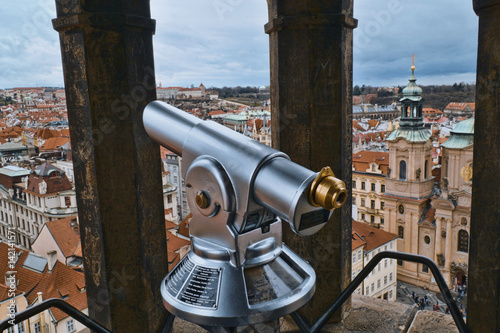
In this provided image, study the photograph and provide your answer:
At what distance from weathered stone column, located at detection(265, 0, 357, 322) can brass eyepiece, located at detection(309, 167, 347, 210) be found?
152 cm

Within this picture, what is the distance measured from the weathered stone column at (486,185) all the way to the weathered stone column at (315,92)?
0.70 m

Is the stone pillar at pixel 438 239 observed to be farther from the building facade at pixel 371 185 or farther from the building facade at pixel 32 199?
the building facade at pixel 32 199

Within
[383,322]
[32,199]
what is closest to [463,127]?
[32,199]

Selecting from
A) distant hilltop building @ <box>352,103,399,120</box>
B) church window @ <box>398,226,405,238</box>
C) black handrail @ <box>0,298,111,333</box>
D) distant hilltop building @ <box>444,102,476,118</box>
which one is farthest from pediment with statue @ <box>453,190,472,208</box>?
Result: black handrail @ <box>0,298,111,333</box>

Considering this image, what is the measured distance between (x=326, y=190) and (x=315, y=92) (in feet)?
5.16

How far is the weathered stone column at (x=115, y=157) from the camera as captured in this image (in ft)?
6.56

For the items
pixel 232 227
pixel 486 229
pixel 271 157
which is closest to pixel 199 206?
pixel 232 227

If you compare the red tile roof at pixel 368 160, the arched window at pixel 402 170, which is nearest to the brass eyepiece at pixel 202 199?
the red tile roof at pixel 368 160

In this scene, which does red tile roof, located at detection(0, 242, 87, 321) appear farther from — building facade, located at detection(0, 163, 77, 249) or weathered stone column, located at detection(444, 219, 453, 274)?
weathered stone column, located at detection(444, 219, 453, 274)

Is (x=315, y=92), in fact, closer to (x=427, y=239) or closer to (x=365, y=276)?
(x=365, y=276)

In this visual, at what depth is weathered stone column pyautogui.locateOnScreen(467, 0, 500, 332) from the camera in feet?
6.74

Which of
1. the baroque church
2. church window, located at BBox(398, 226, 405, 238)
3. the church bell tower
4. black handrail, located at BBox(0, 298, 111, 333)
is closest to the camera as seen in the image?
black handrail, located at BBox(0, 298, 111, 333)

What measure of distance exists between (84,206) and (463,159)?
22.3 metres

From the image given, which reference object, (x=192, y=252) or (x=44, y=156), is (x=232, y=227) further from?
(x=44, y=156)
